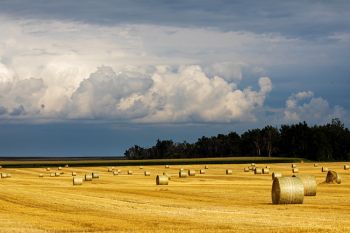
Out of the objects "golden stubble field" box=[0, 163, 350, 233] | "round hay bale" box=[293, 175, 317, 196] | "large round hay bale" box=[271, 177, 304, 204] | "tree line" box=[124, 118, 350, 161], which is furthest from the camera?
"tree line" box=[124, 118, 350, 161]

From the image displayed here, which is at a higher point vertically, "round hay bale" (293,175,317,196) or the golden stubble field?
"round hay bale" (293,175,317,196)

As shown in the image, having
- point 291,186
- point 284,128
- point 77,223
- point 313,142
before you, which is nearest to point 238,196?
point 291,186

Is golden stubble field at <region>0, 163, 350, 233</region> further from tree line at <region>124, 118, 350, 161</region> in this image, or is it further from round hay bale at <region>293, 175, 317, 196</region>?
tree line at <region>124, 118, 350, 161</region>

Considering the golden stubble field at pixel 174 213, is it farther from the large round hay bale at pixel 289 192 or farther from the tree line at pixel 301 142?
the tree line at pixel 301 142

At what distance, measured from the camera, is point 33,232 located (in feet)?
68.9

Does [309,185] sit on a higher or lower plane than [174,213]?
higher

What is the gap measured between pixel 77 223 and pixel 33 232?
2.98 metres

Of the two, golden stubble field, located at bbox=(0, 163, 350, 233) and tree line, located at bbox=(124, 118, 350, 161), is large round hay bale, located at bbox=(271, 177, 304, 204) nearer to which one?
golden stubble field, located at bbox=(0, 163, 350, 233)

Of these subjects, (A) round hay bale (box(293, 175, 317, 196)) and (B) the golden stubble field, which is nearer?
(B) the golden stubble field

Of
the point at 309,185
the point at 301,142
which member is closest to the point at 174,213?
the point at 309,185

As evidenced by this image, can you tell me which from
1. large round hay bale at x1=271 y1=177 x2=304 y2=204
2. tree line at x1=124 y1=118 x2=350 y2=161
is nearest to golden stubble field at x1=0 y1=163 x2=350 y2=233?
large round hay bale at x1=271 y1=177 x2=304 y2=204

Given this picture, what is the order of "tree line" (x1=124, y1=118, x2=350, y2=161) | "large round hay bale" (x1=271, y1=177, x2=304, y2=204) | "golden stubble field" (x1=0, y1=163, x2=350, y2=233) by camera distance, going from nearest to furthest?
"golden stubble field" (x1=0, y1=163, x2=350, y2=233), "large round hay bale" (x1=271, y1=177, x2=304, y2=204), "tree line" (x1=124, y1=118, x2=350, y2=161)

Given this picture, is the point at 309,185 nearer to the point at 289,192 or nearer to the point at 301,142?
the point at 289,192

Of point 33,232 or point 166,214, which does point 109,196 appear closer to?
point 166,214
